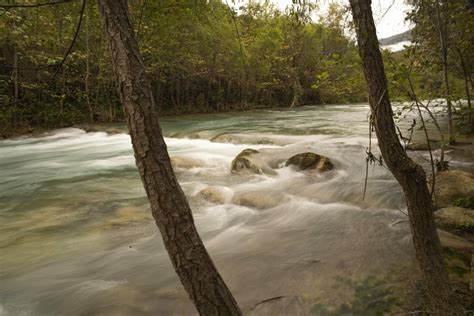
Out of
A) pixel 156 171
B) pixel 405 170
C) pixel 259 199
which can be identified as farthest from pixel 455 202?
pixel 156 171

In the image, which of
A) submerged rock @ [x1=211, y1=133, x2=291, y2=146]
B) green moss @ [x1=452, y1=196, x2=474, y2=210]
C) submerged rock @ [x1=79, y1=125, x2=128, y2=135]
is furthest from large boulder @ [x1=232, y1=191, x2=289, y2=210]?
submerged rock @ [x1=79, y1=125, x2=128, y2=135]

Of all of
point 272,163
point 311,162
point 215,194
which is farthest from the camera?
point 272,163

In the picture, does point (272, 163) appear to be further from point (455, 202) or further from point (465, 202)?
point (465, 202)

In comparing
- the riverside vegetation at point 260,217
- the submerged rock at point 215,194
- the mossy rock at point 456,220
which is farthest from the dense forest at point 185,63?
the submerged rock at point 215,194

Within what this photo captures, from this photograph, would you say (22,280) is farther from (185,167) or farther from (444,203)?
(444,203)

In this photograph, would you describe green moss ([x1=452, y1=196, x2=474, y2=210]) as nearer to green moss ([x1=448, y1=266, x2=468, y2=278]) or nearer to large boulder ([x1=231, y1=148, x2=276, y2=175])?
green moss ([x1=448, y1=266, x2=468, y2=278])

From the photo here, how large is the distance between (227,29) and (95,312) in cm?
2150

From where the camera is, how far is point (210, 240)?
15.0ft

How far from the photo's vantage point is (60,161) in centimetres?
1045

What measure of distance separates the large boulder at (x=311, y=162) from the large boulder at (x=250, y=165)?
54 centimetres

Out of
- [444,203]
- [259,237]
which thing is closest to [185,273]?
[259,237]

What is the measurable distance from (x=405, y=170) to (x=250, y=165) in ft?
18.7

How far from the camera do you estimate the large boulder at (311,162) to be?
714 cm

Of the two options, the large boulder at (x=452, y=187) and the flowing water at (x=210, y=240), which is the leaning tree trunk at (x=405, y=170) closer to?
the flowing water at (x=210, y=240)
